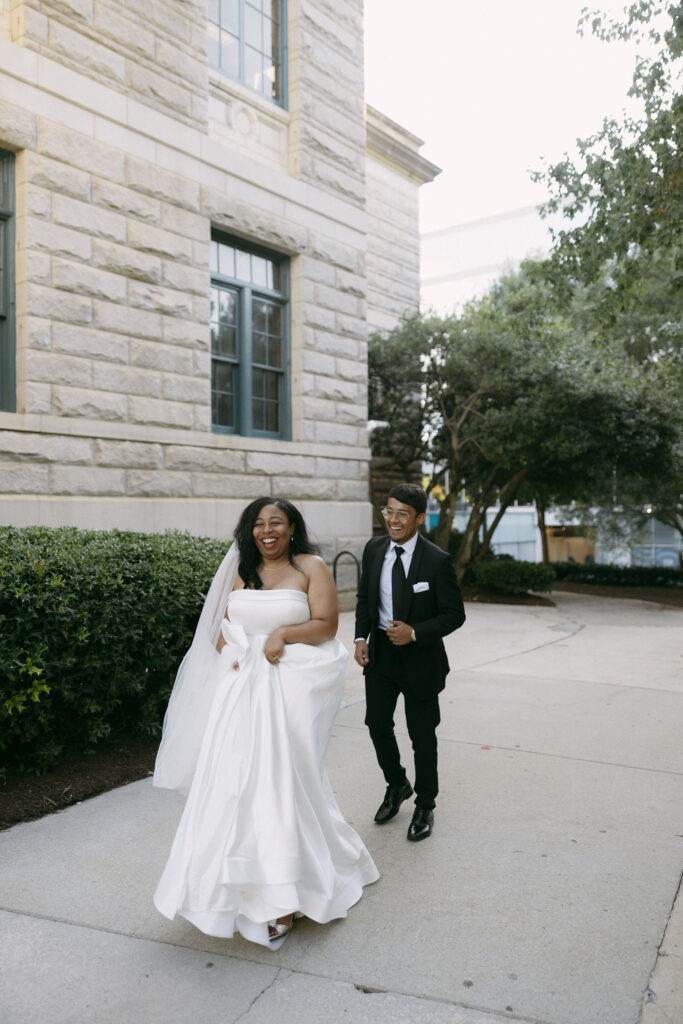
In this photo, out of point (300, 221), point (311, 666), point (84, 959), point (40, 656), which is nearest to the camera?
point (84, 959)

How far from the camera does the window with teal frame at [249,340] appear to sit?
11.9 m

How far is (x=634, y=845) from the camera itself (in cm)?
442

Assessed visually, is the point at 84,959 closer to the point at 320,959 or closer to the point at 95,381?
the point at 320,959

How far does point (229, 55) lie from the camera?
1214 centimetres

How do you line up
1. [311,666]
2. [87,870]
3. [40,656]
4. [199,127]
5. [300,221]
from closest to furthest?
[311,666] → [87,870] → [40,656] → [199,127] → [300,221]

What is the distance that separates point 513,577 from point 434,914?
14255 millimetres

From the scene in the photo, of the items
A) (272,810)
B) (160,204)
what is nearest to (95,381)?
(160,204)

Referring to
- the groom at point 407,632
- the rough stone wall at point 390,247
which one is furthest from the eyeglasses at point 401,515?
the rough stone wall at point 390,247

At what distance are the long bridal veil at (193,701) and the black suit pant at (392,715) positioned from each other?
1120 millimetres

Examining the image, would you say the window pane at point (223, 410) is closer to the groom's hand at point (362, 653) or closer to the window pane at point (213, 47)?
the window pane at point (213, 47)

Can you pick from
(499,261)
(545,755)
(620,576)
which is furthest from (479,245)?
(545,755)

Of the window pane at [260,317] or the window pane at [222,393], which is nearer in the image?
the window pane at [222,393]

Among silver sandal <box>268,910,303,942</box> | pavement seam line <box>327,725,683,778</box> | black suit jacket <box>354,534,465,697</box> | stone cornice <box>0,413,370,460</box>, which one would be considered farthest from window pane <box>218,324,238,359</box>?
silver sandal <box>268,910,303,942</box>

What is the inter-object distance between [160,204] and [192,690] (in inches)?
330
